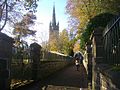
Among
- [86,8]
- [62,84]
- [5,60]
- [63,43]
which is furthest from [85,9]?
[63,43]

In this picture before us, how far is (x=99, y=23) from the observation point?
43.0ft

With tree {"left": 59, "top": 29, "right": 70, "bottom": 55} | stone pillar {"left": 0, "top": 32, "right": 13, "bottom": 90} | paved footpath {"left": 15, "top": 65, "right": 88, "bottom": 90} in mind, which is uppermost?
tree {"left": 59, "top": 29, "right": 70, "bottom": 55}

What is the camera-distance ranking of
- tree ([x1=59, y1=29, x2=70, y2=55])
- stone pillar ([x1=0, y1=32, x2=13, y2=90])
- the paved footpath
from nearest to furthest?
stone pillar ([x1=0, y1=32, x2=13, y2=90]), the paved footpath, tree ([x1=59, y1=29, x2=70, y2=55])

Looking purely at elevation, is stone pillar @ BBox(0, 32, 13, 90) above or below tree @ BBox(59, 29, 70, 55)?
below

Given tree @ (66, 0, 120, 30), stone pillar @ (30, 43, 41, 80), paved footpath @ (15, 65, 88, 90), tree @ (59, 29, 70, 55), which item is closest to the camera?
paved footpath @ (15, 65, 88, 90)

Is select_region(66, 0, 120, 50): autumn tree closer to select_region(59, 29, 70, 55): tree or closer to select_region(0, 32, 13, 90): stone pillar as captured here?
select_region(0, 32, 13, 90): stone pillar

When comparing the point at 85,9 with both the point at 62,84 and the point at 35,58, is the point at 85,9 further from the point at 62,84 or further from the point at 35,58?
the point at 62,84

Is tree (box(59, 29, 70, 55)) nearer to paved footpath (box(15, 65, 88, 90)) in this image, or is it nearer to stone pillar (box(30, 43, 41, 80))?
paved footpath (box(15, 65, 88, 90))

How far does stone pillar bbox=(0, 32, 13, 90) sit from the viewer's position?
1029cm

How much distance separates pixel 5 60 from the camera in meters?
10.7

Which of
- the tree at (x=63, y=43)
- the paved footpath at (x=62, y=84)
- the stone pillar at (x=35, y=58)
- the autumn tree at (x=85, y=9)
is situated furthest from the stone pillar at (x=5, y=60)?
the tree at (x=63, y=43)

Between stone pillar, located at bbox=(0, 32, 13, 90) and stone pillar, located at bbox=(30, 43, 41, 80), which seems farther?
stone pillar, located at bbox=(30, 43, 41, 80)

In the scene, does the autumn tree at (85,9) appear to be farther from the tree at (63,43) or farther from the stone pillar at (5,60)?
the tree at (63,43)

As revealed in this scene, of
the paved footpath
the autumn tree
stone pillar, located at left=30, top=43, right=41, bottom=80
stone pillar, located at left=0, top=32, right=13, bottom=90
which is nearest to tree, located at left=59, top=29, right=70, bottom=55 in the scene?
the autumn tree
